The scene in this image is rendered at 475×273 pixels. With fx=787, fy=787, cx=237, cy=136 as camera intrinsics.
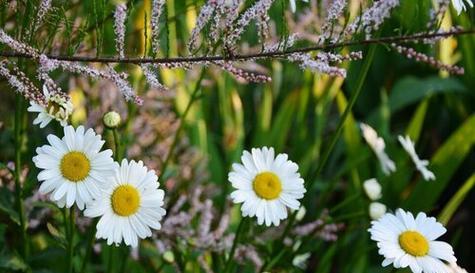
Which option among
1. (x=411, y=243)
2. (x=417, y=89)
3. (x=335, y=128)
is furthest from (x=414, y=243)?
(x=417, y=89)

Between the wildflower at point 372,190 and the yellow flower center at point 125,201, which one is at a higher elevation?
the wildflower at point 372,190

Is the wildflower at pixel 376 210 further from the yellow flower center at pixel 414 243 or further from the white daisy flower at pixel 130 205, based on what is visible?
the white daisy flower at pixel 130 205

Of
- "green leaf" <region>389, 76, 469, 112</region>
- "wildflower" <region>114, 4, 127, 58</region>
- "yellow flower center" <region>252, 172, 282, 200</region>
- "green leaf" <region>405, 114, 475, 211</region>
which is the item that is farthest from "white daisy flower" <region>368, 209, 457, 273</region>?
"green leaf" <region>389, 76, 469, 112</region>

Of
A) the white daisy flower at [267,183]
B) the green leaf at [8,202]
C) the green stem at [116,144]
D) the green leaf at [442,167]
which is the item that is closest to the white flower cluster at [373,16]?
the white daisy flower at [267,183]

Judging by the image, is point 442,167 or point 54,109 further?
point 442,167

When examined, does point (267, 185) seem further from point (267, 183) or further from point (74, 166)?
point (74, 166)

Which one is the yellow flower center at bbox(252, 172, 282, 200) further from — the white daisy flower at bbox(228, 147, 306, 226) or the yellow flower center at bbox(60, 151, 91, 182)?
the yellow flower center at bbox(60, 151, 91, 182)
